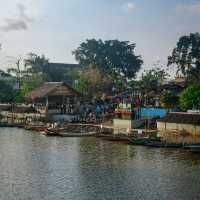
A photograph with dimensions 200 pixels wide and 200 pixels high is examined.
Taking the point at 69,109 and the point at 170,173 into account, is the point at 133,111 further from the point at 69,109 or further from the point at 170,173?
the point at 170,173

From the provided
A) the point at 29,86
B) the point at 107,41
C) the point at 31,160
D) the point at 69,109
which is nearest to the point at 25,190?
the point at 31,160

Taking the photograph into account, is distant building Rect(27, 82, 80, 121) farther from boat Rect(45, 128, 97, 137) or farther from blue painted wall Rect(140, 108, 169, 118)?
blue painted wall Rect(140, 108, 169, 118)

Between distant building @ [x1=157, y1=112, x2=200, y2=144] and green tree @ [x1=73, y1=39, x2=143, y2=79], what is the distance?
130 feet

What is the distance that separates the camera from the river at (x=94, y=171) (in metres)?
28.9

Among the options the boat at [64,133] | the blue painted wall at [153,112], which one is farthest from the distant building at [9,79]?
the blue painted wall at [153,112]

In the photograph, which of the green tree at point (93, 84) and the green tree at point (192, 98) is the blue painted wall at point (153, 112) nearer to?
the green tree at point (192, 98)

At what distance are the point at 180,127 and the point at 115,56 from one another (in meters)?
43.6

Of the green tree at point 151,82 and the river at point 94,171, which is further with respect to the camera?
the green tree at point 151,82

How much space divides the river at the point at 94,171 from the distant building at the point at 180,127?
6.03 meters

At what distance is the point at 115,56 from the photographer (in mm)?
92312

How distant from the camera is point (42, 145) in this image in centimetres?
4716

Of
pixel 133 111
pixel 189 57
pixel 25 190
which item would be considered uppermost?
pixel 189 57

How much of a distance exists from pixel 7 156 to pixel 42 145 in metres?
6.06

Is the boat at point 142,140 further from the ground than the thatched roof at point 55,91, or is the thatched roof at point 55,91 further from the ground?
the thatched roof at point 55,91
